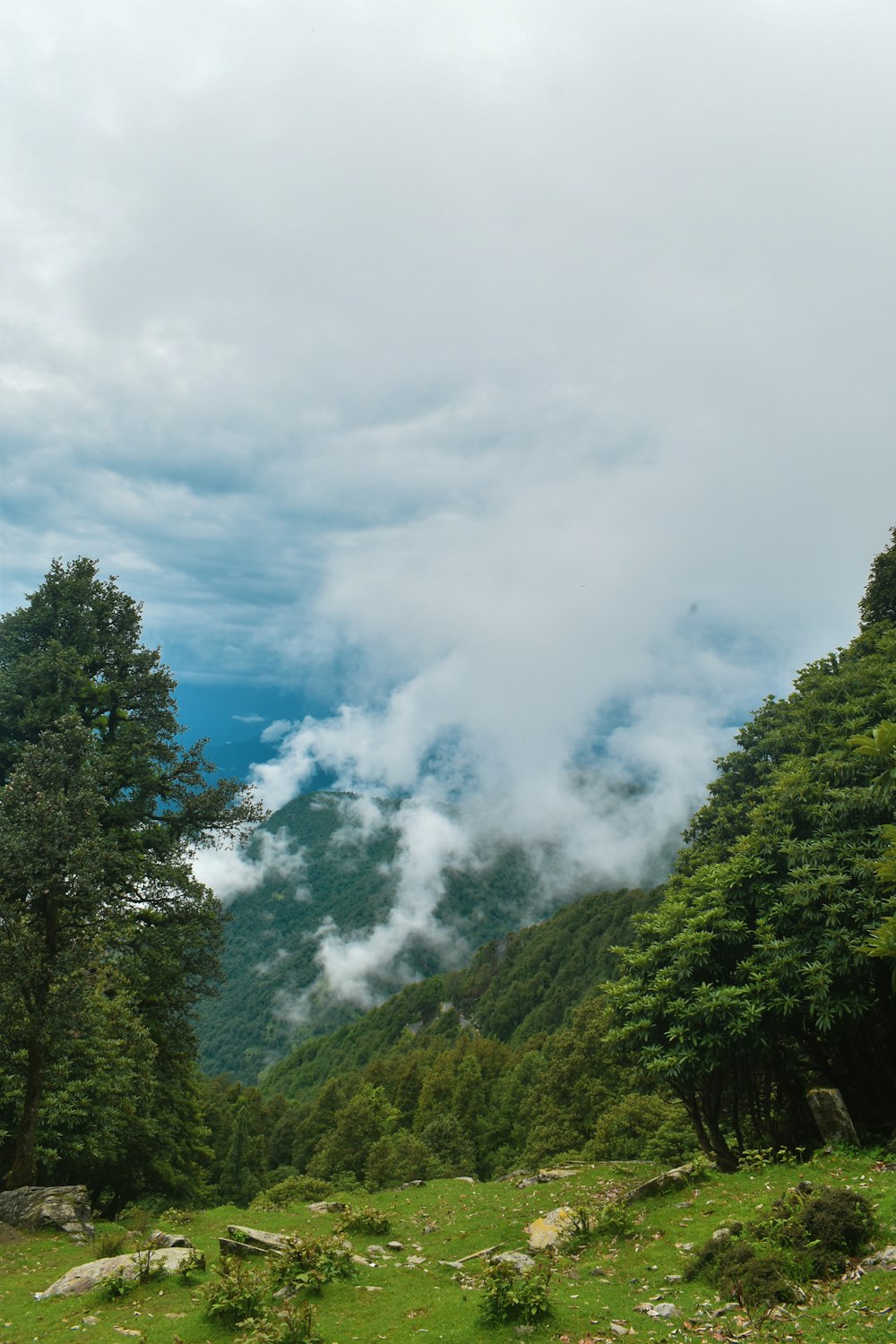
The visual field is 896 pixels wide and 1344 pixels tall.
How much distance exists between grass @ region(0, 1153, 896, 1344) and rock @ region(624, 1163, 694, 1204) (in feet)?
1.26

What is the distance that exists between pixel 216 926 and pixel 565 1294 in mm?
19720

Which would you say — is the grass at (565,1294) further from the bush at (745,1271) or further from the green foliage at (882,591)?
the green foliage at (882,591)

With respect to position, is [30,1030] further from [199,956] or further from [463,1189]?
[463,1189]

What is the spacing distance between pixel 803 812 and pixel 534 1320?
15.0 metres

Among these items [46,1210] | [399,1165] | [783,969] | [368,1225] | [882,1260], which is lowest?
[399,1165]

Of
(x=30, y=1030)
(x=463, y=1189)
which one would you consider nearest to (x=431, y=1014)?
(x=463, y=1189)

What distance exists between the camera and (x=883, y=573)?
38812mm

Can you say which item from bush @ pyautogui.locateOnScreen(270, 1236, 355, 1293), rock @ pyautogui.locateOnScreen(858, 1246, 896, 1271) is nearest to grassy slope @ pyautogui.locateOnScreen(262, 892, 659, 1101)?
bush @ pyautogui.locateOnScreen(270, 1236, 355, 1293)

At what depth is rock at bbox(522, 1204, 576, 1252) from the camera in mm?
15883

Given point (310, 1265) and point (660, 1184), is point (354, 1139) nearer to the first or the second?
point (660, 1184)

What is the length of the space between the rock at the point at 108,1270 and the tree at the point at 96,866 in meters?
6.06

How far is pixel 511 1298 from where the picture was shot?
10891mm

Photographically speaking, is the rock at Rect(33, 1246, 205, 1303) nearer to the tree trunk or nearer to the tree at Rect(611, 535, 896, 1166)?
the tree trunk

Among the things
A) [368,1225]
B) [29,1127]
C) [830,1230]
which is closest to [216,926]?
[29,1127]
